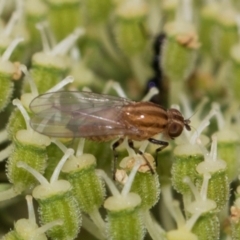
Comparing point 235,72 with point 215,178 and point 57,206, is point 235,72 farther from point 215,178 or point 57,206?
point 57,206

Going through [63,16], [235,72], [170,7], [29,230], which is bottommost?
[29,230]

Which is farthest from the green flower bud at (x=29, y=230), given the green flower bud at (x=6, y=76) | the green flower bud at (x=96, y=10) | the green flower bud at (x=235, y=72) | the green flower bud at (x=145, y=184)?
the green flower bud at (x=96, y=10)

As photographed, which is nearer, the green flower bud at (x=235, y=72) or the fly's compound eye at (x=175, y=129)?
the fly's compound eye at (x=175, y=129)

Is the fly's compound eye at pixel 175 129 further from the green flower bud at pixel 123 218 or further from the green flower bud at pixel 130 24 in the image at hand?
the green flower bud at pixel 130 24

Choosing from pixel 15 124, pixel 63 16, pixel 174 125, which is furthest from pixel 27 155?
pixel 63 16

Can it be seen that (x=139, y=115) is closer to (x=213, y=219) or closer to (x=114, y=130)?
(x=114, y=130)

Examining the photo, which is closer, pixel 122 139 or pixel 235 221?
pixel 235 221
